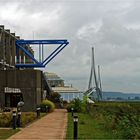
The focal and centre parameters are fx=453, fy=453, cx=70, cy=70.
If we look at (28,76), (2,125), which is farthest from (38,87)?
(2,125)

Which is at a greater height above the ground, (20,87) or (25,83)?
(25,83)

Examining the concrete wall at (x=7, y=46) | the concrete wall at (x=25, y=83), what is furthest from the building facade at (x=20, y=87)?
the concrete wall at (x=7, y=46)

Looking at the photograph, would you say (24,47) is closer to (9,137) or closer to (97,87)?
(97,87)

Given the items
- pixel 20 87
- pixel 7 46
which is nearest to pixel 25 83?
pixel 20 87

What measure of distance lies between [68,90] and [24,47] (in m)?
25.6

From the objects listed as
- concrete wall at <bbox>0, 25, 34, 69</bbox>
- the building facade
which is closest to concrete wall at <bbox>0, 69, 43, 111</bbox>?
the building facade

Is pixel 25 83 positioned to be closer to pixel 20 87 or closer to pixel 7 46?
pixel 20 87

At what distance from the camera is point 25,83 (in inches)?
2221

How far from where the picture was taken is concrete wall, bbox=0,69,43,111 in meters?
56.0

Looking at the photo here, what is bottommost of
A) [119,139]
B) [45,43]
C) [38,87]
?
[119,139]

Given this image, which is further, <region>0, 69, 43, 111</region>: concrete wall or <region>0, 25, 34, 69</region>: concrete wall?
<region>0, 25, 34, 69</region>: concrete wall

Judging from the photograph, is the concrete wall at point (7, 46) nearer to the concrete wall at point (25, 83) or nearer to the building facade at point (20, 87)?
the building facade at point (20, 87)

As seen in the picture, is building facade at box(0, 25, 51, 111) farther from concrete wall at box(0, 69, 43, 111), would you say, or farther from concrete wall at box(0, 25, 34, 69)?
concrete wall at box(0, 25, 34, 69)

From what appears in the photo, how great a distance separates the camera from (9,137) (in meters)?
19.2
